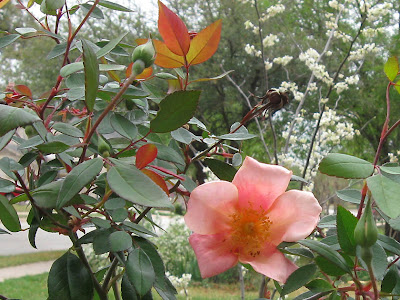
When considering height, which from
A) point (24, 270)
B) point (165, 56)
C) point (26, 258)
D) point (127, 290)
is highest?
point (165, 56)

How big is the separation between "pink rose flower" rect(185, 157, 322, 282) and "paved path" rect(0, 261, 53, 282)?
4488mm

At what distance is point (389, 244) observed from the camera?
37cm

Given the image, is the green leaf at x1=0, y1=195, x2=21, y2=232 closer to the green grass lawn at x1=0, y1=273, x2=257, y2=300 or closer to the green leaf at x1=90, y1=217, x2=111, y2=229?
the green leaf at x1=90, y1=217, x2=111, y2=229

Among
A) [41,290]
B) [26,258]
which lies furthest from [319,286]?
[26,258]

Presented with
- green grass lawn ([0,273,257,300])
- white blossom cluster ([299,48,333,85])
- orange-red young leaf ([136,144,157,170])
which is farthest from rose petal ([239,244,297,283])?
green grass lawn ([0,273,257,300])

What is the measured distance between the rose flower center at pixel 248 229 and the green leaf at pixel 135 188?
81 millimetres

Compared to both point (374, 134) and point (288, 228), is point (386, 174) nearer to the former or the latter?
point (288, 228)

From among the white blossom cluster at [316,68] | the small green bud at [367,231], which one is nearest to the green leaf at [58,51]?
the small green bud at [367,231]

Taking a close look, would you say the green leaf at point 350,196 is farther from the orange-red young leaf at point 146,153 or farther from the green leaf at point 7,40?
the green leaf at point 7,40

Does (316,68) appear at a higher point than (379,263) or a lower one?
lower

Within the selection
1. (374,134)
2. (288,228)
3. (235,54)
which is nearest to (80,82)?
(288,228)

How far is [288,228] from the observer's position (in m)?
0.31

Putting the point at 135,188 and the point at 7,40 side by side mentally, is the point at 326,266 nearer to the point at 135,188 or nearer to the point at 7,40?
the point at 135,188

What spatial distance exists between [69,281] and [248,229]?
0.50 feet
